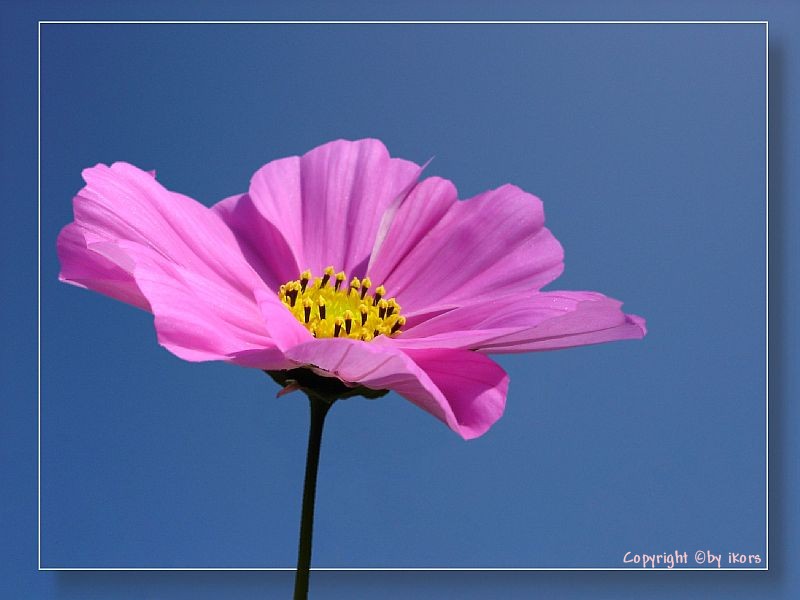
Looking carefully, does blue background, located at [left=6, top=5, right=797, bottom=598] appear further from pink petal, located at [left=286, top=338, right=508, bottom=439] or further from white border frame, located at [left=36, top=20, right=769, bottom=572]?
pink petal, located at [left=286, top=338, right=508, bottom=439]

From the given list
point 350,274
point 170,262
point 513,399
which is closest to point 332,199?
point 350,274

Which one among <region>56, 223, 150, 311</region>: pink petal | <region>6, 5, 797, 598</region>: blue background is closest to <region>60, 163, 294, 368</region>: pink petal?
<region>56, 223, 150, 311</region>: pink petal

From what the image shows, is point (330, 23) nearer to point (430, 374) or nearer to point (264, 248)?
point (264, 248)

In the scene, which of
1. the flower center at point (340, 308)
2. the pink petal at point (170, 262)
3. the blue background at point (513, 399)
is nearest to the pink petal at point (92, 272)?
the pink petal at point (170, 262)

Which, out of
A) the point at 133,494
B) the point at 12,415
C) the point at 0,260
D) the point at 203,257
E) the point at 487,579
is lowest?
the point at 487,579

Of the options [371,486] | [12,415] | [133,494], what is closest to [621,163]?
[371,486]

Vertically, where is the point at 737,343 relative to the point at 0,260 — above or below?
below

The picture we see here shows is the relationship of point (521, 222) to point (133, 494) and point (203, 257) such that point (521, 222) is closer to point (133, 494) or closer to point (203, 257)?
point (203, 257)
